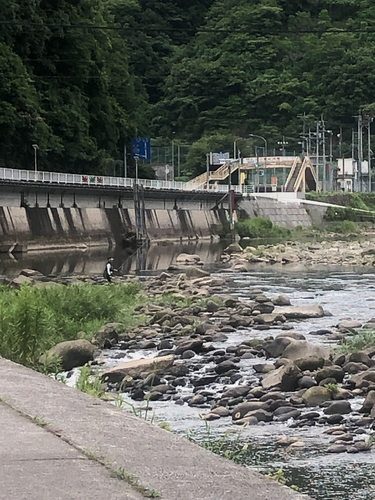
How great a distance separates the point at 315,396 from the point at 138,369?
2889mm

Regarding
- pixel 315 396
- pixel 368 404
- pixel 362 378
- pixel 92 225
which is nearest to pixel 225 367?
pixel 362 378

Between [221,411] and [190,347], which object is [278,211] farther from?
[221,411]

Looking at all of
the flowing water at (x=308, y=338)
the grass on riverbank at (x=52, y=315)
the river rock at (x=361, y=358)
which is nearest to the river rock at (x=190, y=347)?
the flowing water at (x=308, y=338)

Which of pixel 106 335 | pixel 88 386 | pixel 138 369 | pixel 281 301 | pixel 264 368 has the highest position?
pixel 88 386

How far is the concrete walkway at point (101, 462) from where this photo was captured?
5.36 metres

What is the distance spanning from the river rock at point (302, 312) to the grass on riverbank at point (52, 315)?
3.31 meters

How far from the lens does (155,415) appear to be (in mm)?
10812

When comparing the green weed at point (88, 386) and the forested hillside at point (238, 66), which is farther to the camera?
the forested hillside at point (238, 66)

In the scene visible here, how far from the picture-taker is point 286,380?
474 inches

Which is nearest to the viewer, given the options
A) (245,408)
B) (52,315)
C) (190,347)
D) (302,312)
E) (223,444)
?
(223,444)

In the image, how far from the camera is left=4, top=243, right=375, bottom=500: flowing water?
326 inches

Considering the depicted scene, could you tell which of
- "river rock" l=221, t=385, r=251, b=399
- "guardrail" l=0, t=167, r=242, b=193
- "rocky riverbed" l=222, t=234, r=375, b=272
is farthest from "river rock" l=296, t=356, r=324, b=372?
"guardrail" l=0, t=167, r=242, b=193

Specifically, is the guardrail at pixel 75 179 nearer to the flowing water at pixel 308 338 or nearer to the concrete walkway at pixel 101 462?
the flowing water at pixel 308 338

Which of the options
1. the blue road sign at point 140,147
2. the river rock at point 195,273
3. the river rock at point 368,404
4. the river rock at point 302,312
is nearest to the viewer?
the river rock at point 368,404
